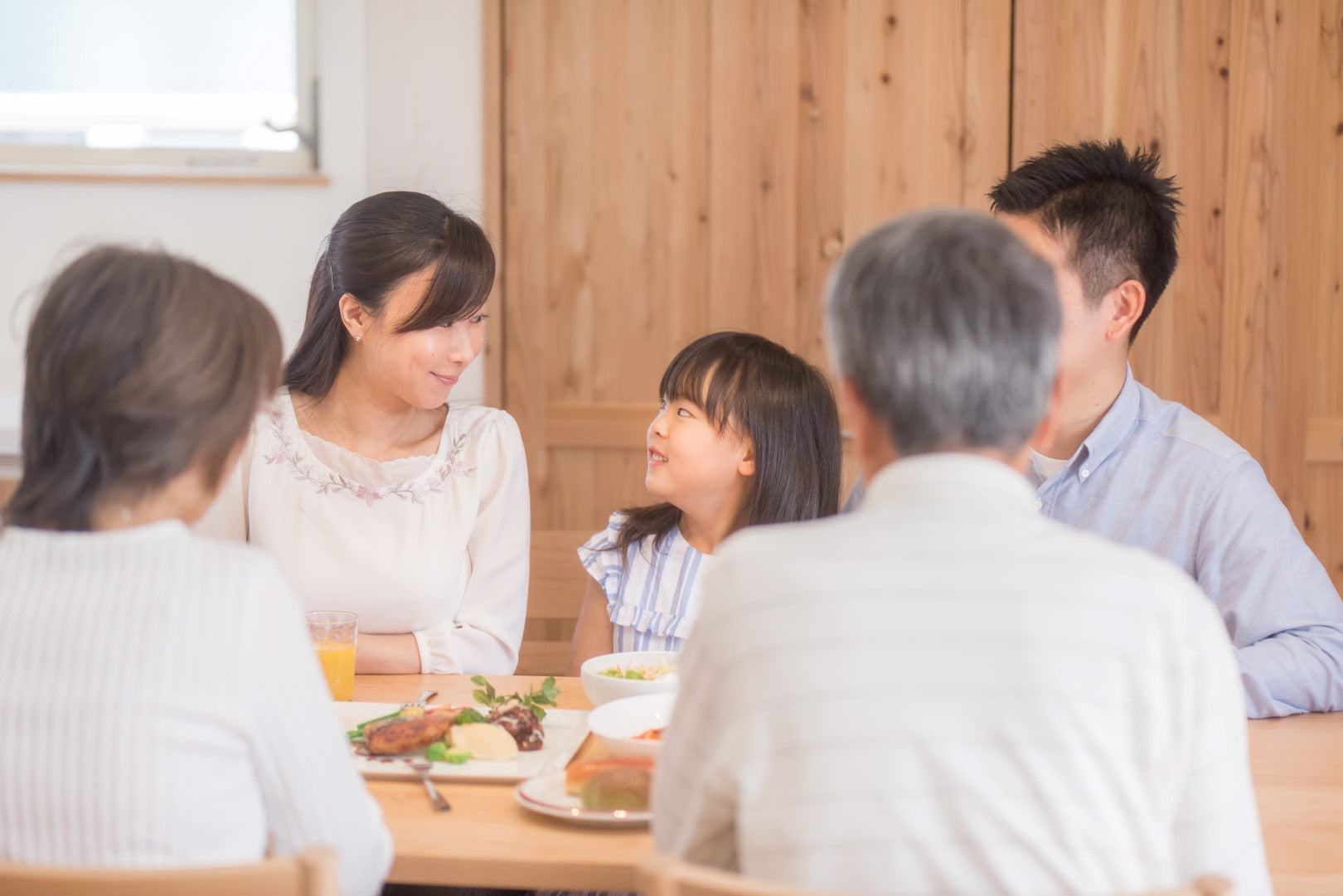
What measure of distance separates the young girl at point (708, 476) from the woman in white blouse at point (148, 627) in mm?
1013

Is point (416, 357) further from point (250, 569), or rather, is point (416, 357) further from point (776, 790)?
point (776, 790)

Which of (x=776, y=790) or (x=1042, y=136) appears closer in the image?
(x=776, y=790)

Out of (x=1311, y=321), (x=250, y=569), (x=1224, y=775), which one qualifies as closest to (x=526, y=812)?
(x=250, y=569)

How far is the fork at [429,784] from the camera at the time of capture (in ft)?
3.78

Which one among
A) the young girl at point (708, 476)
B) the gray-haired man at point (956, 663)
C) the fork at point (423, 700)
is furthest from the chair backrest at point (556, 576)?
the gray-haired man at point (956, 663)

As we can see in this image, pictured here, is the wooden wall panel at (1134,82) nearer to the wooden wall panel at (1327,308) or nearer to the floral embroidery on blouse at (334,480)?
the wooden wall panel at (1327,308)

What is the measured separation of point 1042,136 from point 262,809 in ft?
8.28

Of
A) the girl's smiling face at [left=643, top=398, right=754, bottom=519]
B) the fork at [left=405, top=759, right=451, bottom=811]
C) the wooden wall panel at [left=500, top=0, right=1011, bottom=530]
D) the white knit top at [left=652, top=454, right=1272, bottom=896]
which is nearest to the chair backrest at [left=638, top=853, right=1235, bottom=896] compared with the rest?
the white knit top at [left=652, top=454, right=1272, bottom=896]

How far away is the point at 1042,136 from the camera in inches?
117

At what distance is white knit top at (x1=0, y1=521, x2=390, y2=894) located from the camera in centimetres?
Answer: 90

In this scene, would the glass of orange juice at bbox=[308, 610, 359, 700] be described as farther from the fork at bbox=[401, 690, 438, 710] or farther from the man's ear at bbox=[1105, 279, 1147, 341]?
the man's ear at bbox=[1105, 279, 1147, 341]

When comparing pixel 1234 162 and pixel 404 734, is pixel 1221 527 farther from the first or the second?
pixel 1234 162

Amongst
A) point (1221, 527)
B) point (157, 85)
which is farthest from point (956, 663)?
point (157, 85)

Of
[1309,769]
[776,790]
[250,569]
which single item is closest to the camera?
[776,790]
